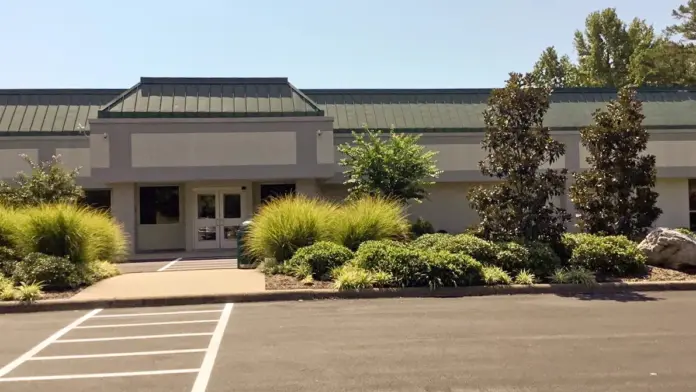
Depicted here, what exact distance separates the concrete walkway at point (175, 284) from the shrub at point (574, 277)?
5.58m

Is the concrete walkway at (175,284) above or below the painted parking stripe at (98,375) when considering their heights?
above

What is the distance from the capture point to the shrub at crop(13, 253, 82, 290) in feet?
38.1

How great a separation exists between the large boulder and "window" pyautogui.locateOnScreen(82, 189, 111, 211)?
17849 millimetres

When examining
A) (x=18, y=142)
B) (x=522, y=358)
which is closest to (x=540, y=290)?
(x=522, y=358)

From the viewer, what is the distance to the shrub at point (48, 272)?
38.1ft

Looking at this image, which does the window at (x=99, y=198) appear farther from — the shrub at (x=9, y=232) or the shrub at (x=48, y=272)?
the shrub at (x=48, y=272)

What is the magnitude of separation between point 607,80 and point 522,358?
4028cm

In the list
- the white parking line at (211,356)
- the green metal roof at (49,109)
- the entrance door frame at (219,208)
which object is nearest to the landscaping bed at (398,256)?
the white parking line at (211,356)

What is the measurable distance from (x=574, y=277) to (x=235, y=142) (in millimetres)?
12469

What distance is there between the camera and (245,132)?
68.4 feet

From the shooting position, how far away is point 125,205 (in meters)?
20.8

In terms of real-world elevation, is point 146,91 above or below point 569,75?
below

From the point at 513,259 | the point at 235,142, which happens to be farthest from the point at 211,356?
the point at 235,142

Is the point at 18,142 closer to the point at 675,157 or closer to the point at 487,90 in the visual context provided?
the point at 487,90
